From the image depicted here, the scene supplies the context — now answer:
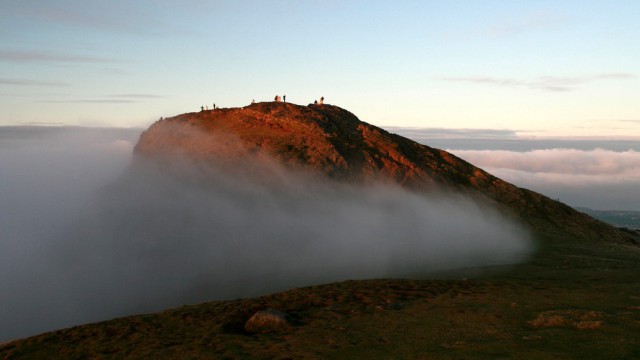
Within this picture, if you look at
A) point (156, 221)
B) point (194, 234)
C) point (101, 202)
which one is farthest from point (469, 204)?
point (101, 202)

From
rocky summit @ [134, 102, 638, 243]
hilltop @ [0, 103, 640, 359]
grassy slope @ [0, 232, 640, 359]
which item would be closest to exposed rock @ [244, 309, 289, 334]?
hilltop @ [0, 103, 640, 359]

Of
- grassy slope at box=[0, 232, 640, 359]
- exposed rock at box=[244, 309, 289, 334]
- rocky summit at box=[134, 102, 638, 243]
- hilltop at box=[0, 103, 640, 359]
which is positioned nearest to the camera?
grassy slope at box=[0, 232, 640, 359]

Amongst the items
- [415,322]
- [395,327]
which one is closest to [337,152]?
[415,322]

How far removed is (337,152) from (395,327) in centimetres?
6276

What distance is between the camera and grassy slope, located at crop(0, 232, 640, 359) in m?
20.4

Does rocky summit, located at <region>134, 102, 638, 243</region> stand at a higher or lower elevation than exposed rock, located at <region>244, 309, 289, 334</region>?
higher

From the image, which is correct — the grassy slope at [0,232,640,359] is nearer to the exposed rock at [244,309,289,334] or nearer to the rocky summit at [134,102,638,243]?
the exposed rock at [244,309,289,334]

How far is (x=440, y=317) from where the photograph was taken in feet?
82.8

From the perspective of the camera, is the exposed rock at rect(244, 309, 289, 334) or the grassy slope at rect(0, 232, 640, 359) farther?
the exposed rock at rect(244, 309, 289, 334)

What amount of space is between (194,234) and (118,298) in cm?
2329

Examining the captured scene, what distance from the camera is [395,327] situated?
938 inches

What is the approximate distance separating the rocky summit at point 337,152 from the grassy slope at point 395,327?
50685mm

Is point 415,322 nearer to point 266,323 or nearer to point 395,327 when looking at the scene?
point 395,327

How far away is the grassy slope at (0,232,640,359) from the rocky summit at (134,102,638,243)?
50.7 metres
